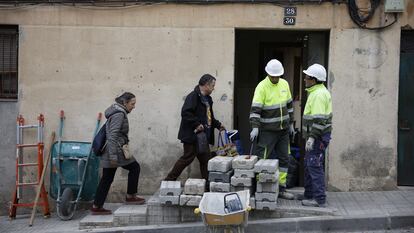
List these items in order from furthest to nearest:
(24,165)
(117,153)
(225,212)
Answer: (24,165) → (117,153) → (225,212)

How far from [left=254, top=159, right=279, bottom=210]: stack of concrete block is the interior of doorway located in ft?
6.50

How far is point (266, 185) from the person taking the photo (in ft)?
25.6

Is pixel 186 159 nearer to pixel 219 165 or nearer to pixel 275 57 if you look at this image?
pixel 219 165

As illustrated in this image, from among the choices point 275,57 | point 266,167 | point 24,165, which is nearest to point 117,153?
point 24,165

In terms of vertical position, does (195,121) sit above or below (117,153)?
above

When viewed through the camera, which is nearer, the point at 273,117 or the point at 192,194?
the point at 192,194

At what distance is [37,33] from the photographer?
9.48 m

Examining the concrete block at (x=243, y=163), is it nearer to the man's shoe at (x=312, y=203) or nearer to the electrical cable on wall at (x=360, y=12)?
the man's shoe at (x=312, y=203)

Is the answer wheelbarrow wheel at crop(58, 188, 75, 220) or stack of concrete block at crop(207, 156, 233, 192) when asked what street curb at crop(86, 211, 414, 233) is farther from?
wheelbarrow wheel at crop(58, 188, 75, 220)

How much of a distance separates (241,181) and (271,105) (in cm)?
120

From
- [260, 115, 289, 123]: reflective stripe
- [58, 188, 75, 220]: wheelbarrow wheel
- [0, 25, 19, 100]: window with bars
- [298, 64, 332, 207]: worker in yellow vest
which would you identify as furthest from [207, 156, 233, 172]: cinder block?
[0, 25, 19, 100]: window with bars

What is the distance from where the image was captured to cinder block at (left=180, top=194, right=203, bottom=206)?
791 centimetres

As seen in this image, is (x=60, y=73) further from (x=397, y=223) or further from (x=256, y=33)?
(x=397, y=223)

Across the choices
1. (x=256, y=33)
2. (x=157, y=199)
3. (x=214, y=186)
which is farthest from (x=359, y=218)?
(x=256, y=33)
